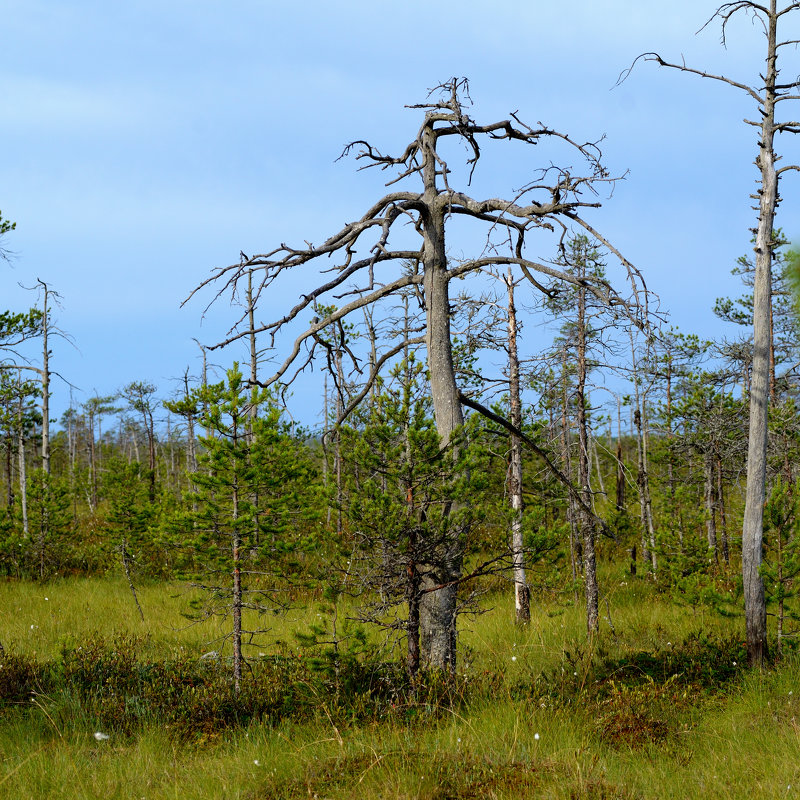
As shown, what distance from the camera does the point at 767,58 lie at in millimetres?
10164

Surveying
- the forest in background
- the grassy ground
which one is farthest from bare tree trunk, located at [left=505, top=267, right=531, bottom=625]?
the grassy ground

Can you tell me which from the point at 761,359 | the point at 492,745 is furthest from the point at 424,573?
the point at 761,359

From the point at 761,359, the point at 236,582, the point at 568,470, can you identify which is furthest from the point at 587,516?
the point at 236,582

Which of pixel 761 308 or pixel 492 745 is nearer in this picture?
pixel 492 745

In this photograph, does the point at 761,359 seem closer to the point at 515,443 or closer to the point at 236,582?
the point at 515,443

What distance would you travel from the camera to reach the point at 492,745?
540 cm

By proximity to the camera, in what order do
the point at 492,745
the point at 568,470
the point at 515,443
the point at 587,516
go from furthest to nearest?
1. the point at 568,470
2. the point at 515,443
3. the point at 587,516
4. the point at 492,745

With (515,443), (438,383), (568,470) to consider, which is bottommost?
(568,470)

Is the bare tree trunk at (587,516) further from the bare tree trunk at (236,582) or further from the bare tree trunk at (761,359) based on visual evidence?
the bare tree trunk at (236,582)

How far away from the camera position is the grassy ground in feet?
15.7

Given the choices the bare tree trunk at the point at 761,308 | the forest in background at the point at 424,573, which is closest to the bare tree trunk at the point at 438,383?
the forest in background at the point at 424,573

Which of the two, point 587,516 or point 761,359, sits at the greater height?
point 761,359

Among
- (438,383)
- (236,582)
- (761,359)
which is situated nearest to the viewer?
(438,383)

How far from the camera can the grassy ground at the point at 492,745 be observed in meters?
4.79
